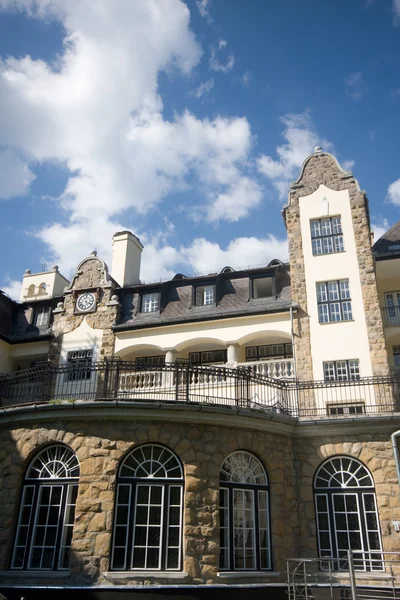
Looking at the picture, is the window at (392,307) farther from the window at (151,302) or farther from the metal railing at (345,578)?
the metal railing at (345,578)

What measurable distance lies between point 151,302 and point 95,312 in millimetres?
2547

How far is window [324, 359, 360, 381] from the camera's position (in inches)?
771

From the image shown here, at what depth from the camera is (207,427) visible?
13.9 m

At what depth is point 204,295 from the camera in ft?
81.0

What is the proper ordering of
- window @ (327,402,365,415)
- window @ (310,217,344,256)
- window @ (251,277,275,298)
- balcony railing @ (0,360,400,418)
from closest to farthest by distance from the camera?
balcony railing @ (0,360,400,418) → window @ (327,402,365,415) → window @ (310,217,344,256) → window @ (251,277,275,298)

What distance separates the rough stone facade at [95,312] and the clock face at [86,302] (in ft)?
0.69

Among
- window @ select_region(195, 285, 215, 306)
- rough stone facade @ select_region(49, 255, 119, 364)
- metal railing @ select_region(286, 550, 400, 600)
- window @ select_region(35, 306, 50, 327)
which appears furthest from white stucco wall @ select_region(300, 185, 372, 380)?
window @ select_region(35, 306, 50, 327)

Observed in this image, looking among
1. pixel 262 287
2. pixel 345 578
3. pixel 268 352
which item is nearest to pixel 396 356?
pixel 268 352

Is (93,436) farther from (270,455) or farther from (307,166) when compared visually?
(307,166)

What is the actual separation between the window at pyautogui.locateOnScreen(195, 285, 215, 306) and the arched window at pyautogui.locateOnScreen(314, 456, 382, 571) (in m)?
10.6

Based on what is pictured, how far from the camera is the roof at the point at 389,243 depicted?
24.5m

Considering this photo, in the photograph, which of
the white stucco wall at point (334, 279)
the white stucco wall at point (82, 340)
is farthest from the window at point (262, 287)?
the white stucco wall at point (82, 340)

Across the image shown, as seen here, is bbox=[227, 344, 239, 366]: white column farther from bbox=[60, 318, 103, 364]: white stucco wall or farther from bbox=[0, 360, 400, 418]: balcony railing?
bbox=[60, 318, 103, 364]: white stucco wall

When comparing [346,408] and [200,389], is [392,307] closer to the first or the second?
[346,408]
